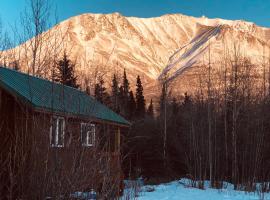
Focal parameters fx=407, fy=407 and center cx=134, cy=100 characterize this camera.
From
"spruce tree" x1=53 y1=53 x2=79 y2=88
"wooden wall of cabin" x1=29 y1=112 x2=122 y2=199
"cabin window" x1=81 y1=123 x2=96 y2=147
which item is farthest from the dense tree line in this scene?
"wooden wall of cabin" x1=29 y1=112 x2=122 y2=199

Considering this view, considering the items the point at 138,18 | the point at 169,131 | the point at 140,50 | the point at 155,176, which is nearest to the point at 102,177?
the point at 155,176

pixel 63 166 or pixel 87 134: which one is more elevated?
pixel 87 134

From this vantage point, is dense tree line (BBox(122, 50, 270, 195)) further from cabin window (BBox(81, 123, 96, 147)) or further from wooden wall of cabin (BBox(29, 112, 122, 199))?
wooden wall of cabin (BBox(29, 112, 122, 199))

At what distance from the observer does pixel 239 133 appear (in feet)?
90.5

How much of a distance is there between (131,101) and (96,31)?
3954 inches

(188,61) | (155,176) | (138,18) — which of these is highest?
(138,18)

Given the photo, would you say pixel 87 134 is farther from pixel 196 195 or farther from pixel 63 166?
pixel 196 195

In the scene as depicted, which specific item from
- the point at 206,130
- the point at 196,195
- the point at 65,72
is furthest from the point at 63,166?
the point at 206,130

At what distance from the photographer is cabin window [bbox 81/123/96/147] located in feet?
16.8

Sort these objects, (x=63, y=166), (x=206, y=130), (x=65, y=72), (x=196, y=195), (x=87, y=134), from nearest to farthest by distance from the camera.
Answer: (x=63, y=166) < (x=87, y=134) < (x=65, y=72) < (x=196, y=195) < (x=206, y=130)

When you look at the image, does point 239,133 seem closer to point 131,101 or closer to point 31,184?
point 31,184

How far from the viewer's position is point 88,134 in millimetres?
5348

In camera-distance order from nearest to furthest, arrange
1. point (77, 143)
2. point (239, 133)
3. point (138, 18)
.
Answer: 1. point (77, 143)
2. point (239, 133)
3. point (138, 18)

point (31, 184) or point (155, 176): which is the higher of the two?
point (31, 184)
